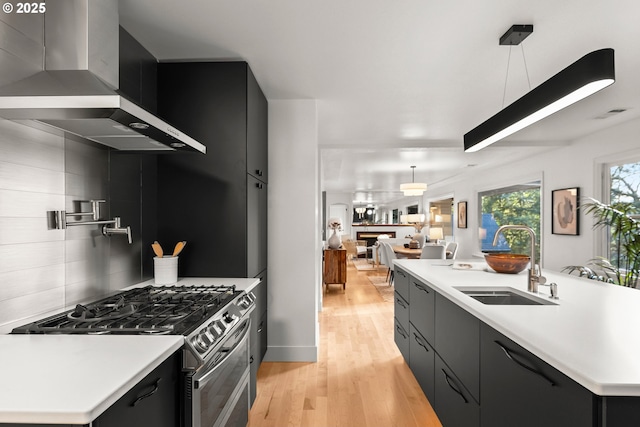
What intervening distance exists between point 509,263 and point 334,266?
4.19 meters

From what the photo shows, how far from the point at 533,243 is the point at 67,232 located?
2.56 metres

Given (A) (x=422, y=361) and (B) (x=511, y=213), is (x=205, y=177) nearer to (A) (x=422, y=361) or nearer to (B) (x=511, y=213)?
(A) (x=422, y=361)

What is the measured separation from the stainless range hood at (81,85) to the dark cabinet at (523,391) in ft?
5.46

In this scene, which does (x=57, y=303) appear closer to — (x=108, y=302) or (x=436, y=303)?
(x=108, y=302)

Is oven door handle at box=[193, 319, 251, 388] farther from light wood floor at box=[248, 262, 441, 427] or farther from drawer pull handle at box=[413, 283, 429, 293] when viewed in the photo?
drawer pull handle at box=[413, 283, 429, 293]

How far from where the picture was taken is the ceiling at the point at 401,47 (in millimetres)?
1881

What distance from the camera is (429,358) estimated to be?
2359 millimetres

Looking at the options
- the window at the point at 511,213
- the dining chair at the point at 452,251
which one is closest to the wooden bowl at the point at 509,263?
the window at the point at 511,213

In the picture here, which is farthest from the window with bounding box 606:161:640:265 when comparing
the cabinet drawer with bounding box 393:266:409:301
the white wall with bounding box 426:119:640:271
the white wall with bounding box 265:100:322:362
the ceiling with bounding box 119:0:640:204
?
the white wall with bounding box 265:100:322:362

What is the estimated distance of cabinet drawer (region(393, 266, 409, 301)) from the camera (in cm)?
304

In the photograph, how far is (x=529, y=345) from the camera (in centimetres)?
118

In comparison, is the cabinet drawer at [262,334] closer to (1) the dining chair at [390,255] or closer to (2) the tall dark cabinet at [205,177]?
(2) the tall dark cabinet at [205,177]

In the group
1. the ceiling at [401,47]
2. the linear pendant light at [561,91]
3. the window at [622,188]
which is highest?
the ceiling at [401,47]

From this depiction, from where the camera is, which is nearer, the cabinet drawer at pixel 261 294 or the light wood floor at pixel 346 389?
the light wood floor at pixel 346 389
